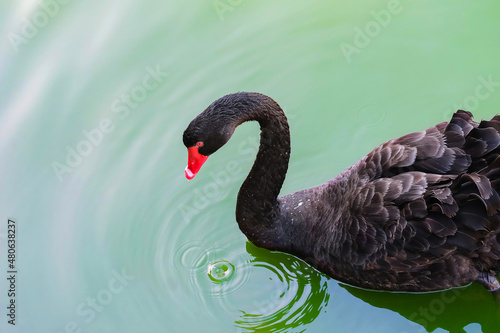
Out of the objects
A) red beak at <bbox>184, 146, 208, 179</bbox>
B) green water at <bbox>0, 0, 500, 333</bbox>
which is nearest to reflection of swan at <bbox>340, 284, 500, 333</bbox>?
green water at <bbox>0, 0, 500, 333</bbox>

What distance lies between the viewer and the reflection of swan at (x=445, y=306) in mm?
4883

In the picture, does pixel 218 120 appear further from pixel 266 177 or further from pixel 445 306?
pixel 445 306

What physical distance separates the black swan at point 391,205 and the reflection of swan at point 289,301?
0.14m

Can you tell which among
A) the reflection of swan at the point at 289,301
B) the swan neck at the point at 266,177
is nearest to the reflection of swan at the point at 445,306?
the reflection of swan at the point at 289,301

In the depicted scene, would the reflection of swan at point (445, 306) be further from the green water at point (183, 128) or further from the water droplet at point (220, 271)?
the water droplet at point (220, 271)

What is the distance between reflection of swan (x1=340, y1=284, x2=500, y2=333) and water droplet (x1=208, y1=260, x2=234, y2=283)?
890 mm

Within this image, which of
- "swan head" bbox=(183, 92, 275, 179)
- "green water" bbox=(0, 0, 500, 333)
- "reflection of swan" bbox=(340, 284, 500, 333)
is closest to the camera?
"swan head" bbox=(183, 92, 275, 179)

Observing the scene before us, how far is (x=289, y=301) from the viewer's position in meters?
5.03

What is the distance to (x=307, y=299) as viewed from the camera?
5.04 metres

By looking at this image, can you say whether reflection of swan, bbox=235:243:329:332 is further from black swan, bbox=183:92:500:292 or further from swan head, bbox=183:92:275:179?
swan head, bbox=183:92:275:179

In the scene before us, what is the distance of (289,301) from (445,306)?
1.09 meters

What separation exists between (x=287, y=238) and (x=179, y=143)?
4.82 feet

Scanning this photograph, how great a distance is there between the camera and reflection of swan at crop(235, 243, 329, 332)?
4.92 meters

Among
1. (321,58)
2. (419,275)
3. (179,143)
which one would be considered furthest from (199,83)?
(419,275)
